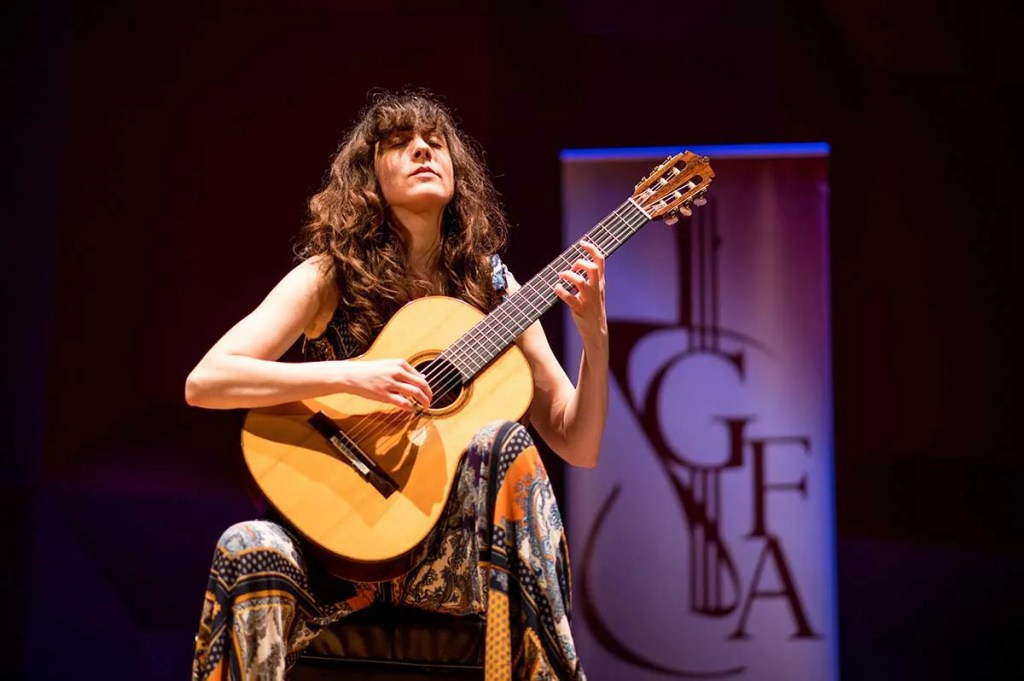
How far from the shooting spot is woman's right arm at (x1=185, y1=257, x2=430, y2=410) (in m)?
1.84

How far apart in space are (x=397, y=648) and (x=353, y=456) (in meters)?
0.35

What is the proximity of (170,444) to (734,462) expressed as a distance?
66.6 inches

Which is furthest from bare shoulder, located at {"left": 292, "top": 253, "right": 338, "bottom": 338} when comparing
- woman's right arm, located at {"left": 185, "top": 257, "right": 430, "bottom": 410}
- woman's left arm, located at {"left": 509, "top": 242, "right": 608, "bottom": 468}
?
woman's left arm, located at {"left": 509, "top": 242, "right": 608, "bottom": 468}

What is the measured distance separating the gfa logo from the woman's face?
1.11 metres

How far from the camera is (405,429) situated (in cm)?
189

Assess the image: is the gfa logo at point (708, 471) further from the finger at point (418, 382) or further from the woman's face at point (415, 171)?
the finger at point (418, 382)

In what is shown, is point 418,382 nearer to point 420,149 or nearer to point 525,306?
point 525,306

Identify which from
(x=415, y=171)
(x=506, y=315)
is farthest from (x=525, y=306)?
(x=415, y=171)

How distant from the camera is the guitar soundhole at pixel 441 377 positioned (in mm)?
1952

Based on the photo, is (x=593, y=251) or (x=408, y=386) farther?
(x=593, y=251)

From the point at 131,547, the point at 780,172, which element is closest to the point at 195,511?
the point at 131,547

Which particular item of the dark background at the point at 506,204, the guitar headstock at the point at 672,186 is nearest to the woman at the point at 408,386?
the guitar headstock at the point at 672,186

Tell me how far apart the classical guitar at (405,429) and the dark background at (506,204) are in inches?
45.0

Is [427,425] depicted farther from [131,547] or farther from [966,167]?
[966,167]
